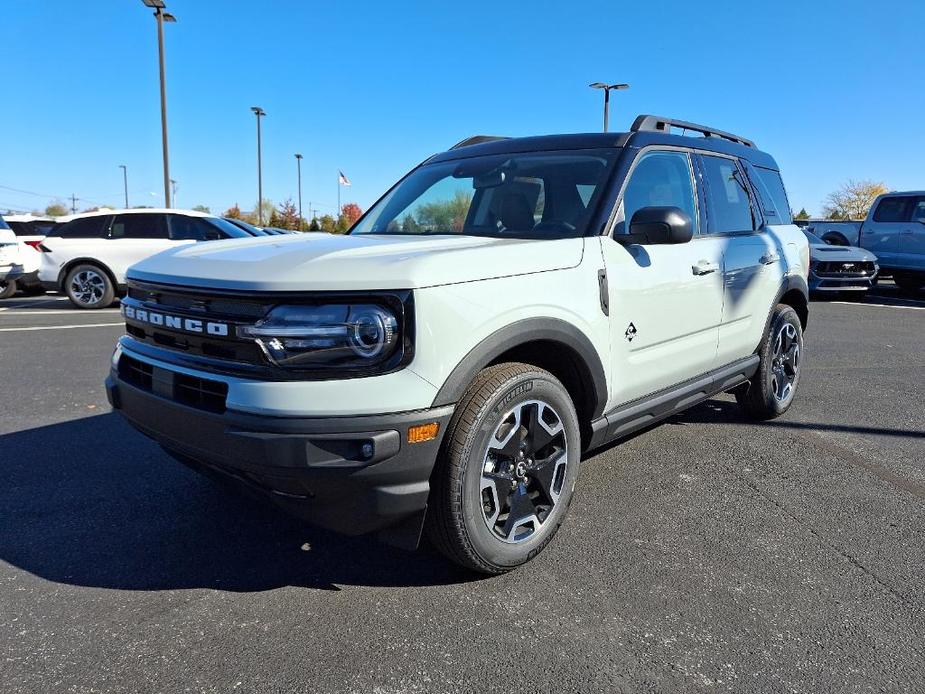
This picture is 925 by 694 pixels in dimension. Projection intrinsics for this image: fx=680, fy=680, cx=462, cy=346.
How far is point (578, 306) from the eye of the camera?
9.39 feet

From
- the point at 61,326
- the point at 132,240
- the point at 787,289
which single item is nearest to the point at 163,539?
the point at 787,289

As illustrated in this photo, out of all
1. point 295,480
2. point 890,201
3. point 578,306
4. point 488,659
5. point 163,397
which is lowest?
point 488,659

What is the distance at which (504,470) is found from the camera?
268 centimetres

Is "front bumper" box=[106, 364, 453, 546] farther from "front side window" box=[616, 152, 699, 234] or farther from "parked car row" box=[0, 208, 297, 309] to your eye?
"parked car row" box=[0, 208, 297, 309]

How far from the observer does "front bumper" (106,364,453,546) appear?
2.16 m

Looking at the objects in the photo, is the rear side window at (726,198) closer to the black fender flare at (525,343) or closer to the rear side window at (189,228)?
the black fender flare at (525,343)

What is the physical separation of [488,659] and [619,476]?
1.81 m

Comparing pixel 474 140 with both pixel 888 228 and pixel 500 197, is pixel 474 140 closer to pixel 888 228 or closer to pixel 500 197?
pixel 500 197

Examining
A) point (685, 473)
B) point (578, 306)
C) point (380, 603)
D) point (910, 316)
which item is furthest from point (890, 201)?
point (380, 603)

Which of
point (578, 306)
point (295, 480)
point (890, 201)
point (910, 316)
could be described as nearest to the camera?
point (295, 480)

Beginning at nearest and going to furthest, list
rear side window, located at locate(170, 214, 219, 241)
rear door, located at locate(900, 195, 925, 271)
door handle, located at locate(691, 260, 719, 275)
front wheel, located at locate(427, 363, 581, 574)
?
front wheel, located at locate(427, 363, 581, 574)
door handle, located at locate(691, 260, 719, 275)
rear side window, located at locate(170, 214, 219, 241)
rear door, located at locate(900, 195, 925, 271)

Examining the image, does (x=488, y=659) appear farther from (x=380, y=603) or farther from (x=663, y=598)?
(x=663, y=598)

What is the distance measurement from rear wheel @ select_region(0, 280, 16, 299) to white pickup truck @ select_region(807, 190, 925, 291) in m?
17.2

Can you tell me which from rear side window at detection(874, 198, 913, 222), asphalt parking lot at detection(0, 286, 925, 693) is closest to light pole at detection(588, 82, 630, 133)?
rear side window at detection(874, 198, 913, 222)
